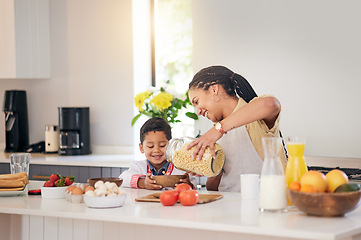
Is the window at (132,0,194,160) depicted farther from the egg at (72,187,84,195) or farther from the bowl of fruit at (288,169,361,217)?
the bowl of fruit at (288,169,361,217)

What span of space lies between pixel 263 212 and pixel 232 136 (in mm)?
554

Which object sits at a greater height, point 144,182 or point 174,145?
point 174,145

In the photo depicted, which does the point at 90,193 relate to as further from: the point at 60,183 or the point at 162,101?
the point at 162,101

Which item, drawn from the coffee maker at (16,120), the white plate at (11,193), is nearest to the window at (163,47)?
the coffee maker at (16,120)

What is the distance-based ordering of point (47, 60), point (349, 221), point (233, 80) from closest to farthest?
point (349, 221), point (233, 80), point (47, 60)

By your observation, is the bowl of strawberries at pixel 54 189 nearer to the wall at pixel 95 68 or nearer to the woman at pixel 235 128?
the woman at pixel 235 128

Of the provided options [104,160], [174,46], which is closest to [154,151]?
[104,160]

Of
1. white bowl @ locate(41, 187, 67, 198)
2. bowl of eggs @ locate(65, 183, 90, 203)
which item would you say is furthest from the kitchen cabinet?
bowl of eggs @ locate(65, 183, 90, 203)

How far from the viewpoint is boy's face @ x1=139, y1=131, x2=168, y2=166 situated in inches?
106

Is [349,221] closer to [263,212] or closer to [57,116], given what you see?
[263,212]

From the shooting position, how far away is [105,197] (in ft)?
6.44

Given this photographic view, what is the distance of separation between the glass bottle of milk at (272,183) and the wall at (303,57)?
1.53 meters

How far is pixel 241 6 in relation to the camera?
11.7 ft

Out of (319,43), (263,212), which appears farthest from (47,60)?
(263,212)
